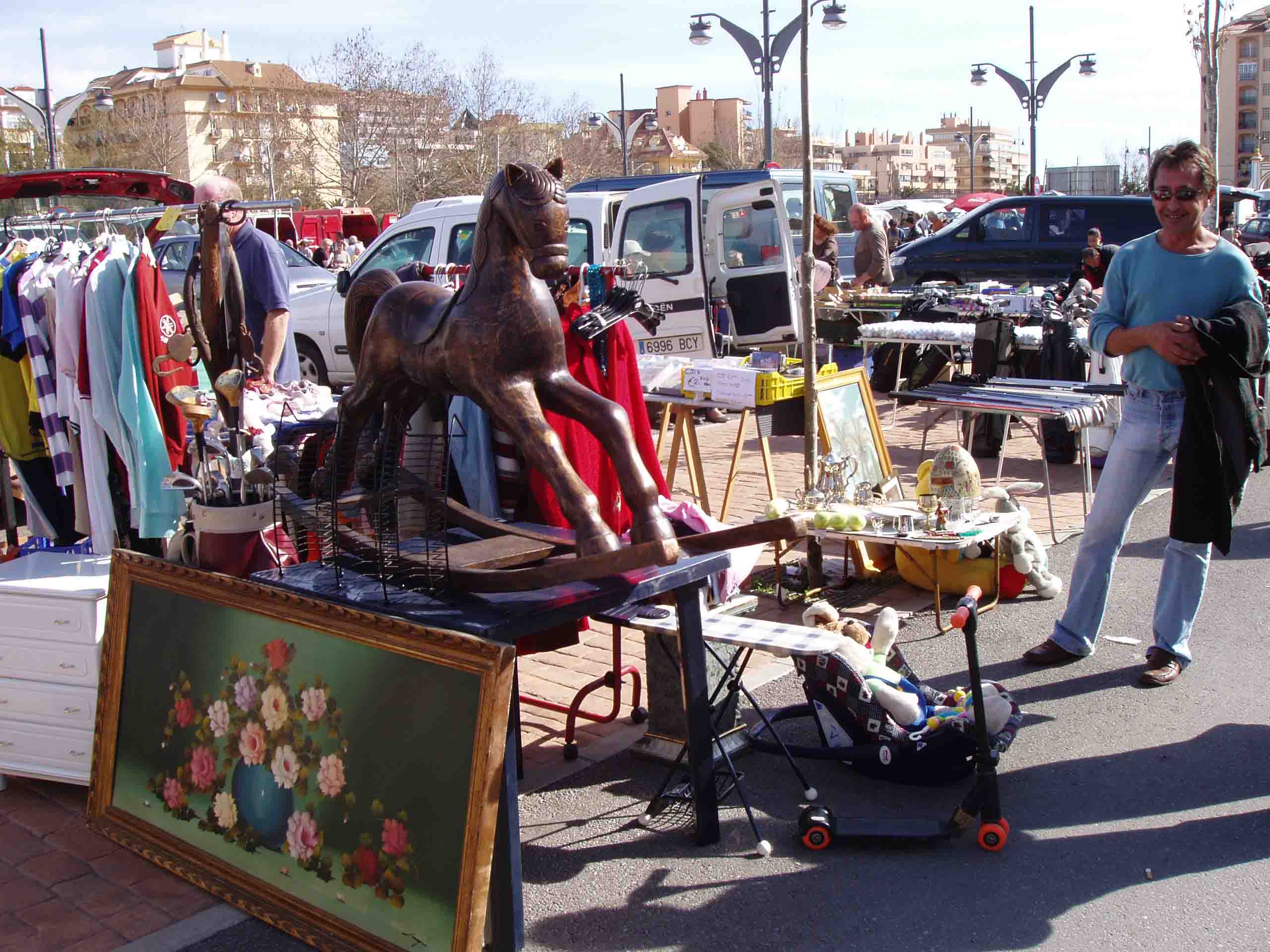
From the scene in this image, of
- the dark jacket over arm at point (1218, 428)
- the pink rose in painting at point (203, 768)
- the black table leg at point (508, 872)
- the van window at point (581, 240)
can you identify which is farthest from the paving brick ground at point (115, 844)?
the van window at point (581, 240)

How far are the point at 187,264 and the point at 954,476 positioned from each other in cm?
1006

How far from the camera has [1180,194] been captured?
14.4 feet

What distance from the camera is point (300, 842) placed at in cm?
310

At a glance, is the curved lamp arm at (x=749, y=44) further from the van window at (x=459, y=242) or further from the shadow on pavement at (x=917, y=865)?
the shadow on pavement at (x=917, y=865)

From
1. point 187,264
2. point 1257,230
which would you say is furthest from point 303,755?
point 1257,230

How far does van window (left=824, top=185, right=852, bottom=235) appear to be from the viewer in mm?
16938

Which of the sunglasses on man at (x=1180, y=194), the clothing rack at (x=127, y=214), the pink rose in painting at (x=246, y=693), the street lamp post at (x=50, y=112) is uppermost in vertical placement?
the street lamp post at (x=50, y=112)

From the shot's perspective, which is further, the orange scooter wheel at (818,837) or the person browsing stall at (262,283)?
the person browsing stall at (262,283)

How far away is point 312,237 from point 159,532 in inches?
809

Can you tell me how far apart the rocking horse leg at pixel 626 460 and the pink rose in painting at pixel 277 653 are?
1.03m

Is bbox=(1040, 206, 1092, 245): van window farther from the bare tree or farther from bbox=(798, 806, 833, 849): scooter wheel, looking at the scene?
bbox=(798, 806, 833, 849): scooter wheel

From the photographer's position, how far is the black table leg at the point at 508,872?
113 inches

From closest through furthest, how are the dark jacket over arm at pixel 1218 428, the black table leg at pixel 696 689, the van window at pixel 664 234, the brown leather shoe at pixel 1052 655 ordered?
the black table leg at pixel 696 689 < the dark jacket over arm at pixel 1218 428 < the brown leather shoe at pixel 1052 655 < the van window at pixel 664 234

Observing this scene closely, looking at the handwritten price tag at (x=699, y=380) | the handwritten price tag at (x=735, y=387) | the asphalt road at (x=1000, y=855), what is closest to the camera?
Answer: the asphalt road at (x=1000, y=855)
